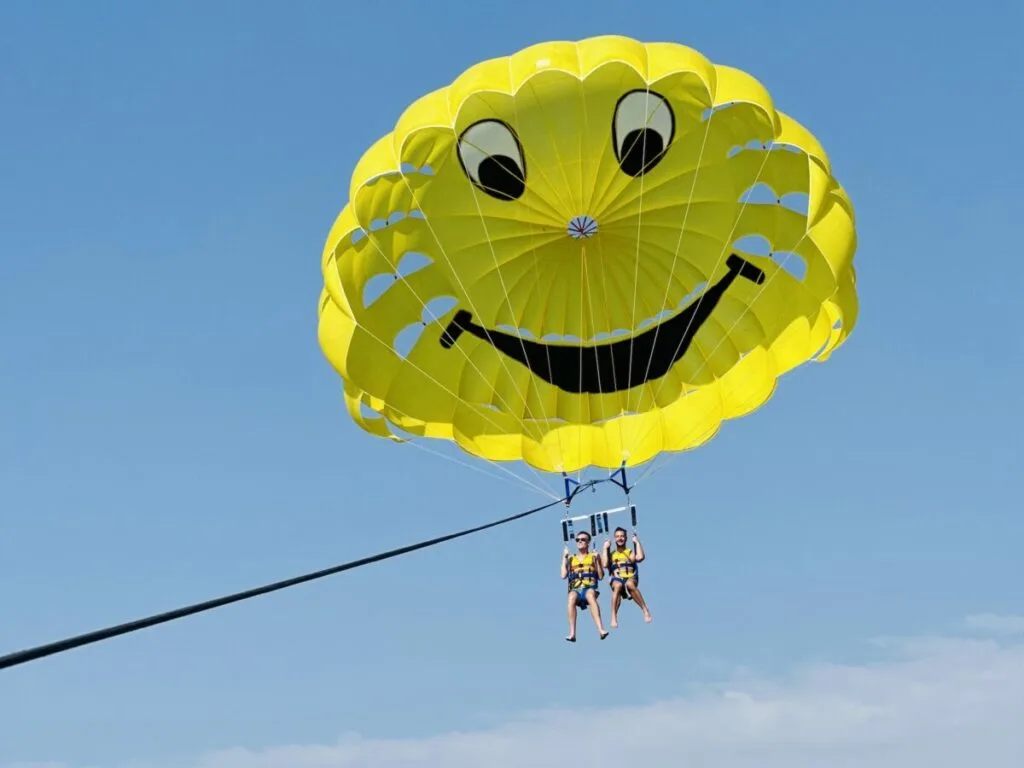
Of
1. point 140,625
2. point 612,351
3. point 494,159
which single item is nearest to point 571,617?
point 612,351

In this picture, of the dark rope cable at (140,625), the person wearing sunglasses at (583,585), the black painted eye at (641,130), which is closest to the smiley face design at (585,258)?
the black painted eye at (641,130)

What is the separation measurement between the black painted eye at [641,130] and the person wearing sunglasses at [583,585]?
438 centimetres

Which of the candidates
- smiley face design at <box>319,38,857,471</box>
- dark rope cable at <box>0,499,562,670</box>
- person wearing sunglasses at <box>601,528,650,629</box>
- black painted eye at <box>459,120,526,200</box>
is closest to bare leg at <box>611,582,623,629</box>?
person wearing sunglasses at <box>601,528,650,629</box>

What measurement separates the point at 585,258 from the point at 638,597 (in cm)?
401

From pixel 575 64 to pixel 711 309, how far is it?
13.0ft

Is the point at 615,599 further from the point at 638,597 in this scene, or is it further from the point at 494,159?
the point at 494,159

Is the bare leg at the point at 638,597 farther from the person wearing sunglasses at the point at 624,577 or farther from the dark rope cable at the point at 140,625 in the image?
the dark rope cable at the point at 140,625

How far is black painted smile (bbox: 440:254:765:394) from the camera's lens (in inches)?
674

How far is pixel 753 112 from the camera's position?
49.1 feet

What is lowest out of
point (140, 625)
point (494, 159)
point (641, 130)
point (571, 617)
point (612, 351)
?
point (140, 625)

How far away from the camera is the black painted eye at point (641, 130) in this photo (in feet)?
49.0

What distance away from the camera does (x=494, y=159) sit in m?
15.4

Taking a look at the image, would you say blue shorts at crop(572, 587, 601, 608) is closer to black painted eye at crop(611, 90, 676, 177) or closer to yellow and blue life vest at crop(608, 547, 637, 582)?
yellow and blue life vest at crop(608, 547, 637, 582)

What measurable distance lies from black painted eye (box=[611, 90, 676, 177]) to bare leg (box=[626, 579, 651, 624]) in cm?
458
